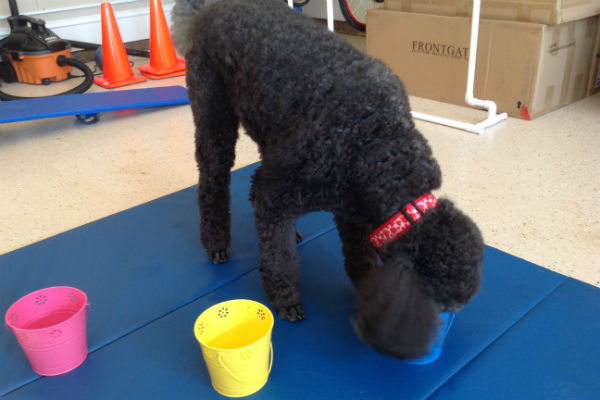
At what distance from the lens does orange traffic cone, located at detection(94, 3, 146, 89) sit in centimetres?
376

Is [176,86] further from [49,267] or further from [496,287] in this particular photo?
[496,287]

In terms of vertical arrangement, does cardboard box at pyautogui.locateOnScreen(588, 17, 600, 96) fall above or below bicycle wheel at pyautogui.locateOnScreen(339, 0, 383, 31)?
below

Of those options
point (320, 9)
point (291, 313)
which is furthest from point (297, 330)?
point (320, 9)

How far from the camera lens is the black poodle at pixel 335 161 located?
3.38 feet

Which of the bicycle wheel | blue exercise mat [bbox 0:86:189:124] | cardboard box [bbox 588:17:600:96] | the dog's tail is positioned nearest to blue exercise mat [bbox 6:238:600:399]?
the dog's tail

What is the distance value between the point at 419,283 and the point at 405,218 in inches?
6.4

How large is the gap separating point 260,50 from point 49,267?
1.10m

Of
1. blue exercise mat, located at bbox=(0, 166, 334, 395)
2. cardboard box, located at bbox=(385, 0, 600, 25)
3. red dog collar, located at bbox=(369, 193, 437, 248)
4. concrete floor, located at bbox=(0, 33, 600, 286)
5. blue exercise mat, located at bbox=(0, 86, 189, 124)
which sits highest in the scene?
cardboard box, located at bbox=(385, 0, 600, 25)

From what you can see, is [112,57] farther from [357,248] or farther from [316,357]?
[316,357]

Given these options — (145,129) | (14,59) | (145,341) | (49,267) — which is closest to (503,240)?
(145,341)

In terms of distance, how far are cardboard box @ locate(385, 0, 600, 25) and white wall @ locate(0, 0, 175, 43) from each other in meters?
2.23

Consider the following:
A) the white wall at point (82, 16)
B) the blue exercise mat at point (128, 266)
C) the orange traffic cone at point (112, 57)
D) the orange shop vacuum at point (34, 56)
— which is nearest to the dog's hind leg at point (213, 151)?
the blue exercise mat at point (128, 266)

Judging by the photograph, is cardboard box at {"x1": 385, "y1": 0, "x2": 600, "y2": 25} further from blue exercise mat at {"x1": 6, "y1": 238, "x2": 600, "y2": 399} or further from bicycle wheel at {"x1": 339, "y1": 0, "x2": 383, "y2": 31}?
blue exercise mat at {"x1": 6, "y1": 238, "x2": 600, "y2": 399}

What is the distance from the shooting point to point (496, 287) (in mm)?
1579
